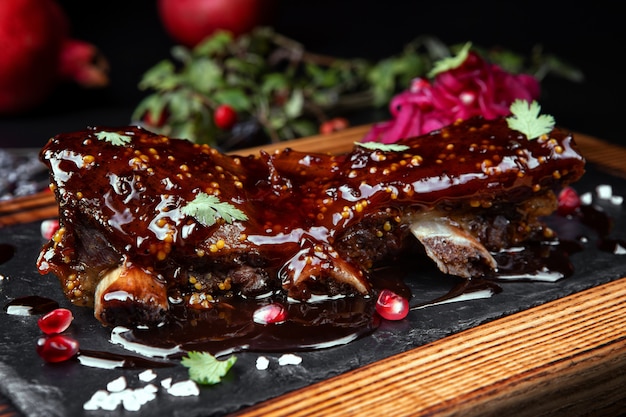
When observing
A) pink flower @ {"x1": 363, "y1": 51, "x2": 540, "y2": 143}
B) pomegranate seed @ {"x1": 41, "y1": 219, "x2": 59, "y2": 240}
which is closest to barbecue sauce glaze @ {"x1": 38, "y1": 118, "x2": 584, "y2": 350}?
pomegranate seed @ {"x1": 41, "y1": 219, "x2": 59, "y2": 240}

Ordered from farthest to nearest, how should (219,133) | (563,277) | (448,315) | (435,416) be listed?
(219,133), (563,277), (448,315), (435,416)

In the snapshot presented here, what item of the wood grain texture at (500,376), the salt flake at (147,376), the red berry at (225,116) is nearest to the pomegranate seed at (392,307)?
the wood grain texture at (500,376)

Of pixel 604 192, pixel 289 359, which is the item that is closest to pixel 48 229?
pixel 289 359

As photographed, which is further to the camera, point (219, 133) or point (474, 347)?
point (219, 133)

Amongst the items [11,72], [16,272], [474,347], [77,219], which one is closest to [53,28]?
[11,72]

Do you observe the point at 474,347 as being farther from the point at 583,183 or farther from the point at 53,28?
the point at 53,28

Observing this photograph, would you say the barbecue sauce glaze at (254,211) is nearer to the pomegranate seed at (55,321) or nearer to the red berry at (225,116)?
the pomegranate seed at (55,321)

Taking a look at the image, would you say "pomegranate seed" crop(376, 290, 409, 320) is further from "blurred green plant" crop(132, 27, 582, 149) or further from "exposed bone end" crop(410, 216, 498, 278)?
"blurred green plant" crop(132, 27, 582, 149)
